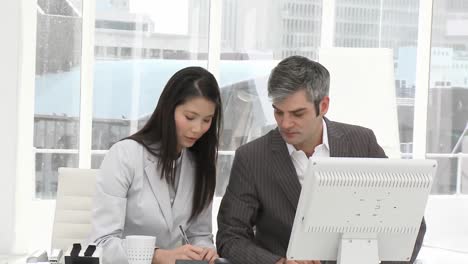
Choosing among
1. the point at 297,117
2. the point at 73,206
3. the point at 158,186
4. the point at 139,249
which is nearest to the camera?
the point at 139,249

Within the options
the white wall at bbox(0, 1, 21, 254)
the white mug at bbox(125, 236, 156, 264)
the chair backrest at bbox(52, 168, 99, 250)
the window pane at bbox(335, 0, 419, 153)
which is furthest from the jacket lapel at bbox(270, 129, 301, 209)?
the window pane at bbox(335, 0, 419, 153)

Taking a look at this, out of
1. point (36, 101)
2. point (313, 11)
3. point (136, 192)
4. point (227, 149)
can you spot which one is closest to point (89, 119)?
point (36, 101)

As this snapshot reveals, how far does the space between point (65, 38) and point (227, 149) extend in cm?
185

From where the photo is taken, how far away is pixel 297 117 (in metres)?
2.41

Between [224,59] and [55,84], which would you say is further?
[224,59]

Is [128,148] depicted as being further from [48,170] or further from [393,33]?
[393,33]

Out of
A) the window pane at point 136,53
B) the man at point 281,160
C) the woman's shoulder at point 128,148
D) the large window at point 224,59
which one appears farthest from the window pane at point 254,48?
the woman's shoulder at point 128,148

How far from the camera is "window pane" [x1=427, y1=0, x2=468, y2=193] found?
7.36 m

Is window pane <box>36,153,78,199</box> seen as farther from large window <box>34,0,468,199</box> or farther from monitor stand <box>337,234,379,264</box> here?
monitor stand <box>337,234,379,264</box>

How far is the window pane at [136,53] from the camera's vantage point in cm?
695

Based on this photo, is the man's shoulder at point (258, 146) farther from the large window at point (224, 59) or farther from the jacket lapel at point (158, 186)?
the large window at point (224, 59)

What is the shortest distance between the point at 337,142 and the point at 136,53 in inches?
184

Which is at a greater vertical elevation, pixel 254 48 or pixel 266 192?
pixel 254 48

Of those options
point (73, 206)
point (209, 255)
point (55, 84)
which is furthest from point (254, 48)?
point (209, 255)
